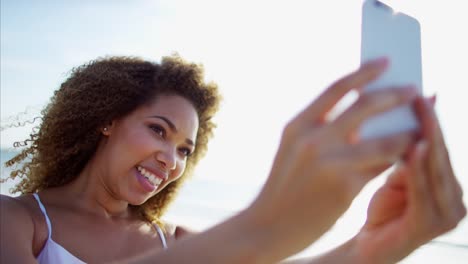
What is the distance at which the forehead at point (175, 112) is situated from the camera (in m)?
3.11

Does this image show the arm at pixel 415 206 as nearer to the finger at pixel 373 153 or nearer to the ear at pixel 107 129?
the finger at pixel 373 153

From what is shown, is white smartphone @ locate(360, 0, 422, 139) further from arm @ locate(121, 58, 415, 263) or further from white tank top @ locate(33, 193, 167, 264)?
white tank top @ locate(33, 193, 167, 264)

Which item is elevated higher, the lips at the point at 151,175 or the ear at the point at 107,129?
the ear at the point at 107,129

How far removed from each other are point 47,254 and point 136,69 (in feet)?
4.94

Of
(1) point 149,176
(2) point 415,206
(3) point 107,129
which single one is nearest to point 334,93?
(2) point 415,206

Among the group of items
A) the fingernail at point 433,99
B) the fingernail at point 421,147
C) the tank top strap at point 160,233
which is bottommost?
the fingernail at point 421,147

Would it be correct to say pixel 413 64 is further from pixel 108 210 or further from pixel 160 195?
pixel 160 195

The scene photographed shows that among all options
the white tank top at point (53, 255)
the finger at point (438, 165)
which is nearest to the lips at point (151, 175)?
the white tank top at point (53, 255)

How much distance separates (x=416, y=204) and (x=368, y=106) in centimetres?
41

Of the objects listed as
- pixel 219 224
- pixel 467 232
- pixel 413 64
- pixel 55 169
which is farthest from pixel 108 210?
pixel 467 232

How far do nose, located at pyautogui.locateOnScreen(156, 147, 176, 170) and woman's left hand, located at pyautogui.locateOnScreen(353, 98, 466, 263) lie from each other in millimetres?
1708

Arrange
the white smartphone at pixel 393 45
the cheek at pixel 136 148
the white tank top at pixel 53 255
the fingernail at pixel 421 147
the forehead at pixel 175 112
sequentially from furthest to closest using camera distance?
the forehead at pixel 175 112 → the cheek at pixel 136 148 → the white tank top at pixel 53 255 → the white smartphone at pixel 393 45 → the fingernail at pixel 421 147

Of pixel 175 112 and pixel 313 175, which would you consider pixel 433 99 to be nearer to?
pixel 313 175

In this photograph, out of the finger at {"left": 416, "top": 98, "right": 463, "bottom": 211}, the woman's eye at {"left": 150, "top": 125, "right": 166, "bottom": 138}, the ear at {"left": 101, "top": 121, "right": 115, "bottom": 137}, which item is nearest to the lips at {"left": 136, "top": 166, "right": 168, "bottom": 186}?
the woman's eye at {"left": 150, "top": 125, "right": 166, "bottom": 138}
